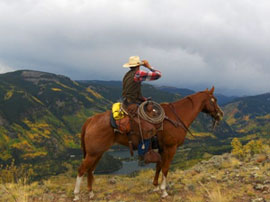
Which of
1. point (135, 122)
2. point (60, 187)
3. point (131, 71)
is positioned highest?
point (131, 71)

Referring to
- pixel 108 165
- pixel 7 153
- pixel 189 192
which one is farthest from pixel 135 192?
pixel 7 153

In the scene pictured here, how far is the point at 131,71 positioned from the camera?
25.3ft

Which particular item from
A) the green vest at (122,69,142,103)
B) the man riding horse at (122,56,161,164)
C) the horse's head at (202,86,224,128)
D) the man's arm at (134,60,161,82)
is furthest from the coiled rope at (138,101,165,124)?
the horse's head at (202,86,224,128)

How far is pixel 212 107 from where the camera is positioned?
9.16 meters

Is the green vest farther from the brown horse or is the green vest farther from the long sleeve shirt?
the brown horse

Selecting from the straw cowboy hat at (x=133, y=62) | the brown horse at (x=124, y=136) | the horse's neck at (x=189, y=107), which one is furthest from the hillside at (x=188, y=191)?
the straw cowboy hat at (x=133, y=62)

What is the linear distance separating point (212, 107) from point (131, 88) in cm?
373

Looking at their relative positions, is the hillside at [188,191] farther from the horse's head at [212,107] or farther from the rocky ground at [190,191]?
the horse's head at [212,107]

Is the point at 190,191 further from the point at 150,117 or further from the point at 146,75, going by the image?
the point at 146,75

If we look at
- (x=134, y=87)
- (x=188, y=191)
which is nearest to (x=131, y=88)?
(x=134, y=87)

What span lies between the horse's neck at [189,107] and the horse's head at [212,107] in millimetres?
259

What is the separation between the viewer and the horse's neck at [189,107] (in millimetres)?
8570

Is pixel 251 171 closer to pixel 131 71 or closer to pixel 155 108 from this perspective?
pixel 155 108

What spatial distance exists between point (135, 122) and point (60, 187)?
17.6 ft
